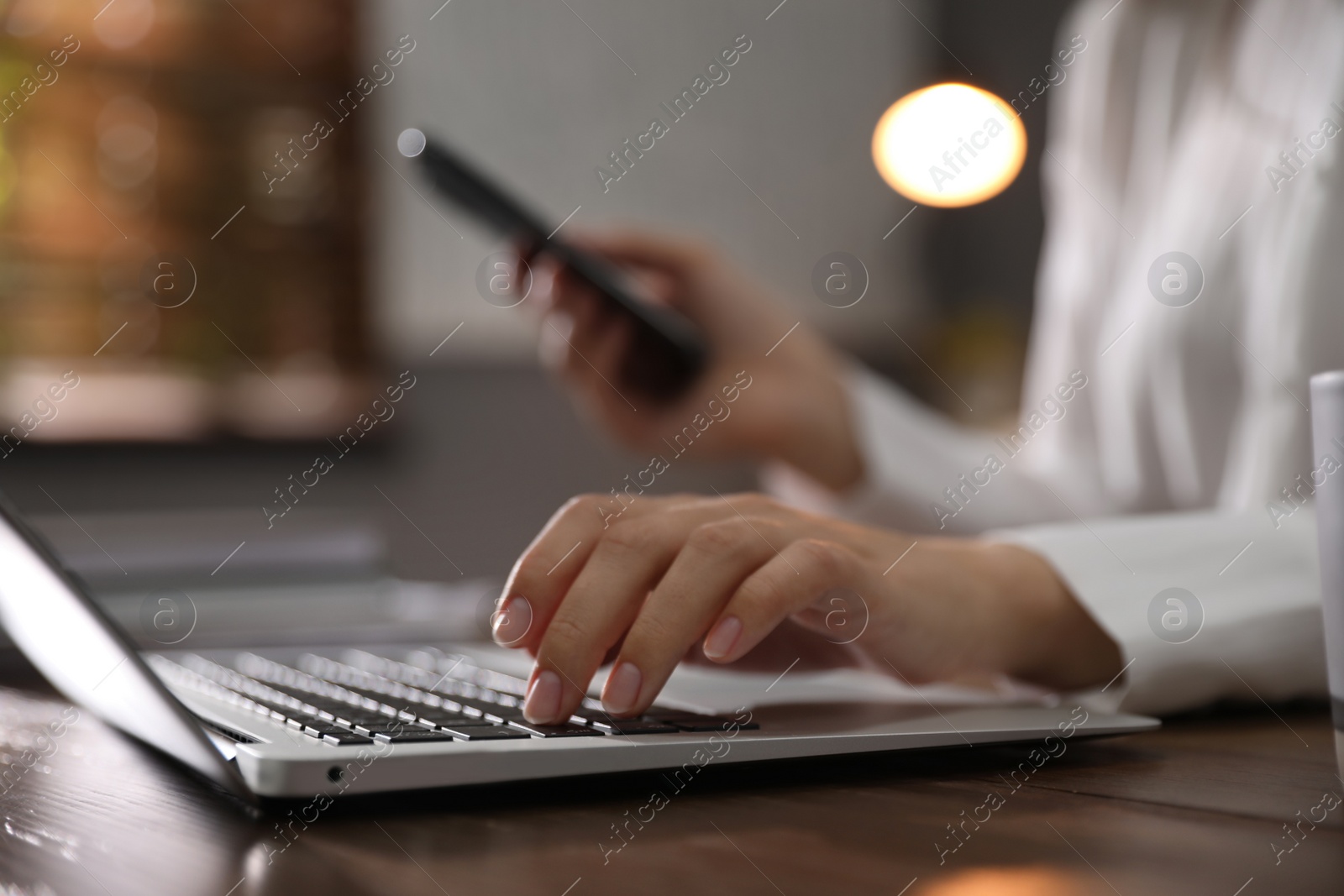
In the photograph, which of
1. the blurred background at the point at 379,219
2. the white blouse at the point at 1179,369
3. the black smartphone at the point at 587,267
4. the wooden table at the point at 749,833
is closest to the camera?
the wooden table at the point at 749,833

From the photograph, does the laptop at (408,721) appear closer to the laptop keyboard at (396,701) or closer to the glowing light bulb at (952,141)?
the laptop keyboard at (396,701)

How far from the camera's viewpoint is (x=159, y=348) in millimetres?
2363

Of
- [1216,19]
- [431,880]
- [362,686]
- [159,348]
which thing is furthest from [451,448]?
[431,880]

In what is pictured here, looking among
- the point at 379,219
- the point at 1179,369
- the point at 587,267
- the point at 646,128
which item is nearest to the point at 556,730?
the point at 587,267

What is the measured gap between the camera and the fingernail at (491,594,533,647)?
1.40 ft

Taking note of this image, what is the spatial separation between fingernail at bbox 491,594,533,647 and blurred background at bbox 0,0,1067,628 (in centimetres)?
158

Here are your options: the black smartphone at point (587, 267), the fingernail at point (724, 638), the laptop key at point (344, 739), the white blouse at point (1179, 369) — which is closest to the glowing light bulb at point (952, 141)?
the white blouse at point (1179, 369)

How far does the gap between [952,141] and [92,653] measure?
212cm

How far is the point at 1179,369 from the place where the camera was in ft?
2.99

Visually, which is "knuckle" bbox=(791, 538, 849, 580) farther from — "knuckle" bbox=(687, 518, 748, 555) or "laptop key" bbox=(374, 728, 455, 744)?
"laptop key" bbox=(374, 728, 455, 744)

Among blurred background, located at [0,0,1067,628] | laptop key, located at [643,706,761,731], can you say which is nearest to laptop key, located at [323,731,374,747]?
laptop key, located at [643,706,761,731]

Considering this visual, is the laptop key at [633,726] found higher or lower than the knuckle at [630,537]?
lower

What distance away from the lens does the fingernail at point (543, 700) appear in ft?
1.32

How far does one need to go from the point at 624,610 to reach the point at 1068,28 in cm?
284
